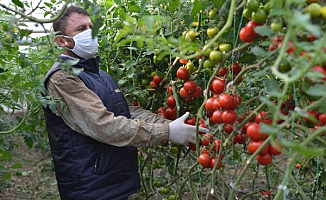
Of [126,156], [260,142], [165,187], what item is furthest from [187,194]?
[260,142]

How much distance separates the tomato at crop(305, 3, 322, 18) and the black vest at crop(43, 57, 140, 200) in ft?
3.46

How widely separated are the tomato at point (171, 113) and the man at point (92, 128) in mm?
52

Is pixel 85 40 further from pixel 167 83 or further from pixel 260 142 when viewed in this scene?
pixel 260 142

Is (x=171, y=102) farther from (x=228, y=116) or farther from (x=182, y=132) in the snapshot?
(x=228, y=116)

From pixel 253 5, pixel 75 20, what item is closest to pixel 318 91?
pixel 253 5

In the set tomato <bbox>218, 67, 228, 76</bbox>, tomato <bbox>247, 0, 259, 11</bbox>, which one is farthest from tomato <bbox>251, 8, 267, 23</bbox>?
tomato <bbox>218, 67, 228, 76</bbox>

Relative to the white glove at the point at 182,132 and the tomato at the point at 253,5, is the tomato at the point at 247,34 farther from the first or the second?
the white glove at the point at 182,132

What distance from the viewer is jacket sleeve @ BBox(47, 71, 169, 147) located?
5.08 ft

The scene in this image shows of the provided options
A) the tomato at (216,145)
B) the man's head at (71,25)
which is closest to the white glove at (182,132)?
the tomato at (216,145)

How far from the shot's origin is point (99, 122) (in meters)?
1.55

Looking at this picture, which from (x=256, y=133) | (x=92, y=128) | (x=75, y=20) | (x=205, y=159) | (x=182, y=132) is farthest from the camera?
(x=75, y=20)

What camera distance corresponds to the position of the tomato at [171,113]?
5.21 ft

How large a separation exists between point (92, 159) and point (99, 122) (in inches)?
9.9

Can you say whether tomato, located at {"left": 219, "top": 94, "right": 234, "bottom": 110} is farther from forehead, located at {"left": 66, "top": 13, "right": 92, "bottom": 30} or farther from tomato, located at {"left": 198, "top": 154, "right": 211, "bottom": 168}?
forehead, located at {"left": 66, "top": 13, "right": 92, "bottom": 30}
